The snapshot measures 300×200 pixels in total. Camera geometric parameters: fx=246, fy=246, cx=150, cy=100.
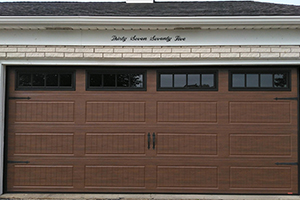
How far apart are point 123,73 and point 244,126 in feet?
8.39

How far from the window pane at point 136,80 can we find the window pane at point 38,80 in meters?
1.75

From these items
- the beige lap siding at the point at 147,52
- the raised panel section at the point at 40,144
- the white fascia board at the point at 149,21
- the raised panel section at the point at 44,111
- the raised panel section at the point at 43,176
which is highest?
the white fascia board at the point at 149,21

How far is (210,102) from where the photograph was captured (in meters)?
4.79

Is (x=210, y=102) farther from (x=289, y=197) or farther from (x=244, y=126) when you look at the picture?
(x=289, y=197)

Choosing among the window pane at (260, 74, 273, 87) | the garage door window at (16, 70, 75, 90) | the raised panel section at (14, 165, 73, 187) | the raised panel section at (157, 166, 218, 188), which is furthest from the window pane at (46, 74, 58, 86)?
the window pane at (260, 74, 273, 87)

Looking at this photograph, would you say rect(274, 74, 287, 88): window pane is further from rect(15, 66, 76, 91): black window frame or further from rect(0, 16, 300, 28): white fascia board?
rect(15, 66, 76, 91): black window frame

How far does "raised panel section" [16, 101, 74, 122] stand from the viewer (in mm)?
4797

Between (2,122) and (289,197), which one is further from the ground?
(2,122)

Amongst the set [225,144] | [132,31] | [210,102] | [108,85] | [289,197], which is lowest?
[289,197]

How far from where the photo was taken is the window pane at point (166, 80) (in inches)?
191

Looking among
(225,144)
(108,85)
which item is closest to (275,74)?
(225,144)

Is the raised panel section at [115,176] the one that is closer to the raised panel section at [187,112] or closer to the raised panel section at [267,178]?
the raised panel section at [187,112]

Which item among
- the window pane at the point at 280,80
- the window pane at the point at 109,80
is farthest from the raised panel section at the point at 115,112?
the window pane at the point at 280,80

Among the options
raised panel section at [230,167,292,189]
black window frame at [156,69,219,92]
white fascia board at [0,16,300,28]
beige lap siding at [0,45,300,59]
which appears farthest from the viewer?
black window frame at [156,69,219,92]
